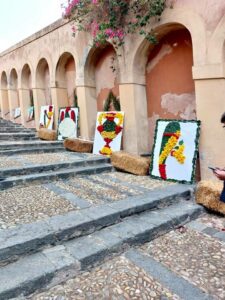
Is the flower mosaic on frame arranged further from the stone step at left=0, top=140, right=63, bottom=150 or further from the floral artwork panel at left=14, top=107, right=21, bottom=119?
the floral artwork panel at left=14, top=107, right=21, bottom=119

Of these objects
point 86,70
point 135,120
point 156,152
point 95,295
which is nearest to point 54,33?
point 86,70

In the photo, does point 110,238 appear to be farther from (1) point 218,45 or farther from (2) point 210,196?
(1) point 218,45

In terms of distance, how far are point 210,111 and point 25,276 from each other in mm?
3900

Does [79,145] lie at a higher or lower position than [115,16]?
lower

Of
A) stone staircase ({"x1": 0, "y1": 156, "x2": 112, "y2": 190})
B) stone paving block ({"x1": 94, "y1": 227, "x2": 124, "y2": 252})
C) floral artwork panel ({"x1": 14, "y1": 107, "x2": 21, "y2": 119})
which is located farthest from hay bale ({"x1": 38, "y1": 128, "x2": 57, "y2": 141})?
stone paving block ({"x1": 94, "y1": 227, "x2": 124, "y2": 252})

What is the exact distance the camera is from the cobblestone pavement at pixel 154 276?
2260 mm

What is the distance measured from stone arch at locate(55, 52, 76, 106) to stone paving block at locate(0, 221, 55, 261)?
6.42m

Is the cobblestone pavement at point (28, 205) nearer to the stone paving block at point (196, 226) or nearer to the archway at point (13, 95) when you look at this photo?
the stone paving block at point (196, 226)

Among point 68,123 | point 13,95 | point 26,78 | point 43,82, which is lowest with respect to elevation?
point 68,123

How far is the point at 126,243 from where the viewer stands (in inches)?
117

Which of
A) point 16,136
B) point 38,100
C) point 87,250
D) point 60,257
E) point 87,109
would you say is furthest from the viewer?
point 38,100

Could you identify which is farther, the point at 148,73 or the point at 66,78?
the point at 66,78

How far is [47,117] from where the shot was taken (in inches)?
372

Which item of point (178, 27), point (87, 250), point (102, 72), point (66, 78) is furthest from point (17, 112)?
point (87, 250)
